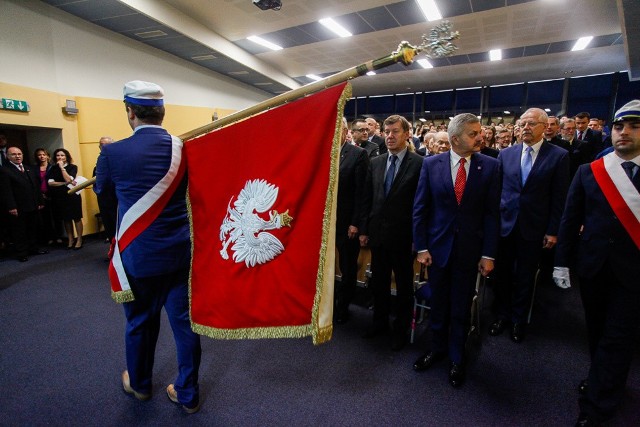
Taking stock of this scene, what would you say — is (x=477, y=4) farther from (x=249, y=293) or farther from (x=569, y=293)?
(x=249, y=293)

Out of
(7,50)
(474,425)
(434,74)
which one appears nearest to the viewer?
(474,425)

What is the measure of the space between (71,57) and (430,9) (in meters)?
6.13

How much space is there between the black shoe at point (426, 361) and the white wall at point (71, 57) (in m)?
6.15

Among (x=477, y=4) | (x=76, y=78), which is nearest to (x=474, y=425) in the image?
(x=477, y=4)

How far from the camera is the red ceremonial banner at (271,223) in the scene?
1127 millimetres

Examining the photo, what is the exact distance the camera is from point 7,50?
4.46 metres

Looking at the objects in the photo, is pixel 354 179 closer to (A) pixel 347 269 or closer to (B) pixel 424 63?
(A) pixel 347 269

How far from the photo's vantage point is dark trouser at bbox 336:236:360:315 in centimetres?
265

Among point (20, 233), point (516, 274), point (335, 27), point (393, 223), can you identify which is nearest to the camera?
point (393, 223)

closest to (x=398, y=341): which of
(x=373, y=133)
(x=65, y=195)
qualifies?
(x=373, y=133)

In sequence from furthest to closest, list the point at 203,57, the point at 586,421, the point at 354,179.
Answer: the point at 203,57, the point at 354,179, the point at 586,421

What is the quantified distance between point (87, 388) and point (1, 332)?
132cm

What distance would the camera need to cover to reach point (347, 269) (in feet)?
8.77

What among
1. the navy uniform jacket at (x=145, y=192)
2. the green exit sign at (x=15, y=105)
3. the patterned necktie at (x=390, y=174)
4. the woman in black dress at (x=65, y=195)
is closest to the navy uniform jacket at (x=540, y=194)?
the patterned necktie at (x=390, y=174)
